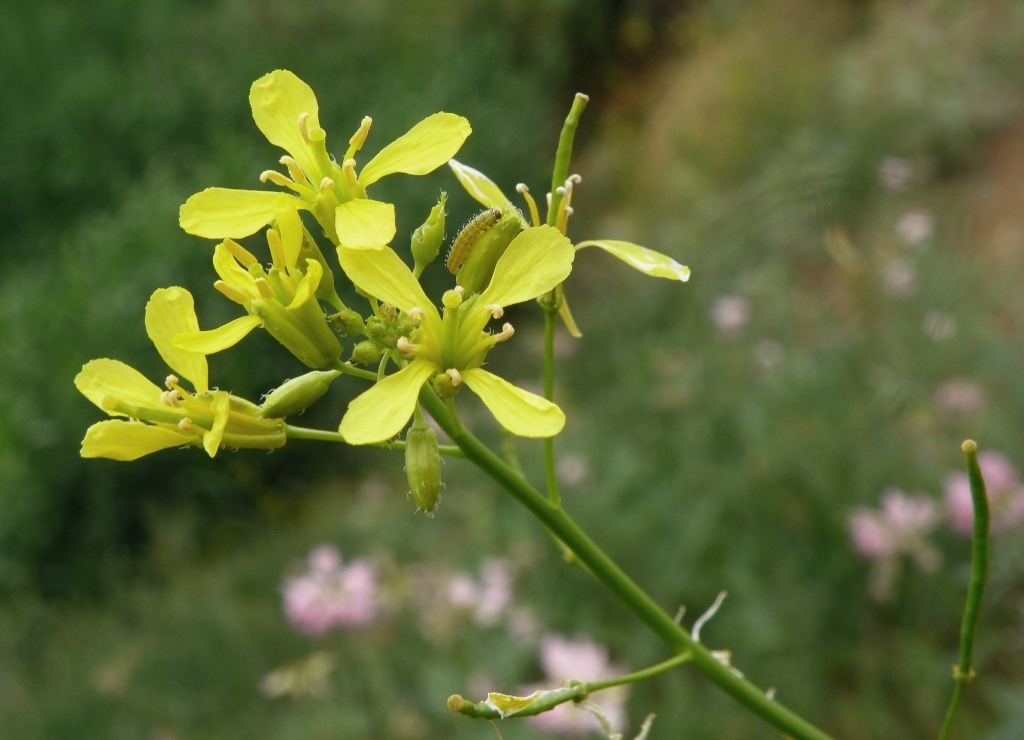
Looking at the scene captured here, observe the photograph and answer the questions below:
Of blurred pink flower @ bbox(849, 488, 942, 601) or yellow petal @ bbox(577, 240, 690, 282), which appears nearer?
Answer: yellow petal @ bbox(577, 240, 690, 282)

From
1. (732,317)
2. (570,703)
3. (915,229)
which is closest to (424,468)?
(570,703)

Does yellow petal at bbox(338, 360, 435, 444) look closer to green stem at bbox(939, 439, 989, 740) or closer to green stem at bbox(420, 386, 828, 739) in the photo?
green stem at bbox(420, 386, 828, 739)

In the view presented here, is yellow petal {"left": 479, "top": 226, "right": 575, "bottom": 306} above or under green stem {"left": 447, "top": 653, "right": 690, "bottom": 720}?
above

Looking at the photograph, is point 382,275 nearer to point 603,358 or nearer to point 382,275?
point 382,275

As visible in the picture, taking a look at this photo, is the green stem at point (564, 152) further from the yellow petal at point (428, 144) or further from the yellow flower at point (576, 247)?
the yellow petal at point (428, 144)

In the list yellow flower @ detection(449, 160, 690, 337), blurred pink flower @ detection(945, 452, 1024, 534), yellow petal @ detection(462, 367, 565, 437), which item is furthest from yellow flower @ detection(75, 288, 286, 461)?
blurred pink flower @ detection(945, 452, 1024, 534)

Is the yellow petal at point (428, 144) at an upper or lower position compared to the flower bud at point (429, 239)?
upper

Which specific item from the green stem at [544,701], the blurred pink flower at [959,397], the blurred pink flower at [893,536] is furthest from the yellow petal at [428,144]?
the blurred pink flower at [959,397]
